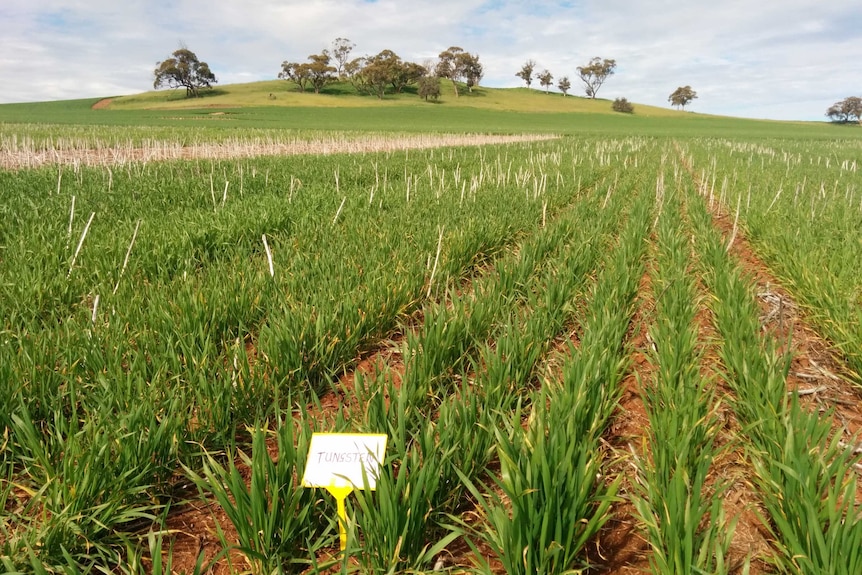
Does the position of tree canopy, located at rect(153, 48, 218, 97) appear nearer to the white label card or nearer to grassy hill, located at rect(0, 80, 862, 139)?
grassy hill, located at rect(0, 80, 862, 139)

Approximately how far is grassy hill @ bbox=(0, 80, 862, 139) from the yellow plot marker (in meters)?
40.9

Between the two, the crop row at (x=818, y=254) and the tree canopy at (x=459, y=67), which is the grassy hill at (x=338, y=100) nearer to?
the tree canopy at (x=459, y=67)

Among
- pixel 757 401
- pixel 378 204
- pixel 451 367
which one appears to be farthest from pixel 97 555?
pixel 378 204

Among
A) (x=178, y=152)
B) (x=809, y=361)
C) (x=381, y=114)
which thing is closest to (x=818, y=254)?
(x=809, y=361)

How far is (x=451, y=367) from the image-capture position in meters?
2.56

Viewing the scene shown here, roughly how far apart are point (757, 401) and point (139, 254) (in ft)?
14.5

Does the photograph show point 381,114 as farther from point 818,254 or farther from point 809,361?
point 809,361

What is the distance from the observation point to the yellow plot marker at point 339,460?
131cm

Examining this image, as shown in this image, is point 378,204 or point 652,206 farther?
point 652,206

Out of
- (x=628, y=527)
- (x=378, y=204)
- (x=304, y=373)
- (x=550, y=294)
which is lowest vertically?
(x=628, y=527)

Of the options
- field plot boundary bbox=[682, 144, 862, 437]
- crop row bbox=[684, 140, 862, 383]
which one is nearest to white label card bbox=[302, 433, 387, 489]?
field plot boundary bbox=[682, 144, 862, 437]

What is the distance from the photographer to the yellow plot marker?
1.31 metres

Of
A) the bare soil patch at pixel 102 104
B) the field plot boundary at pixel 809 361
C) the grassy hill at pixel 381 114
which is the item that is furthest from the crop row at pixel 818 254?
the bare soil patch at pixel 102 104

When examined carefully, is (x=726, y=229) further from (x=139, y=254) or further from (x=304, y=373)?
(x=139, y=254)
